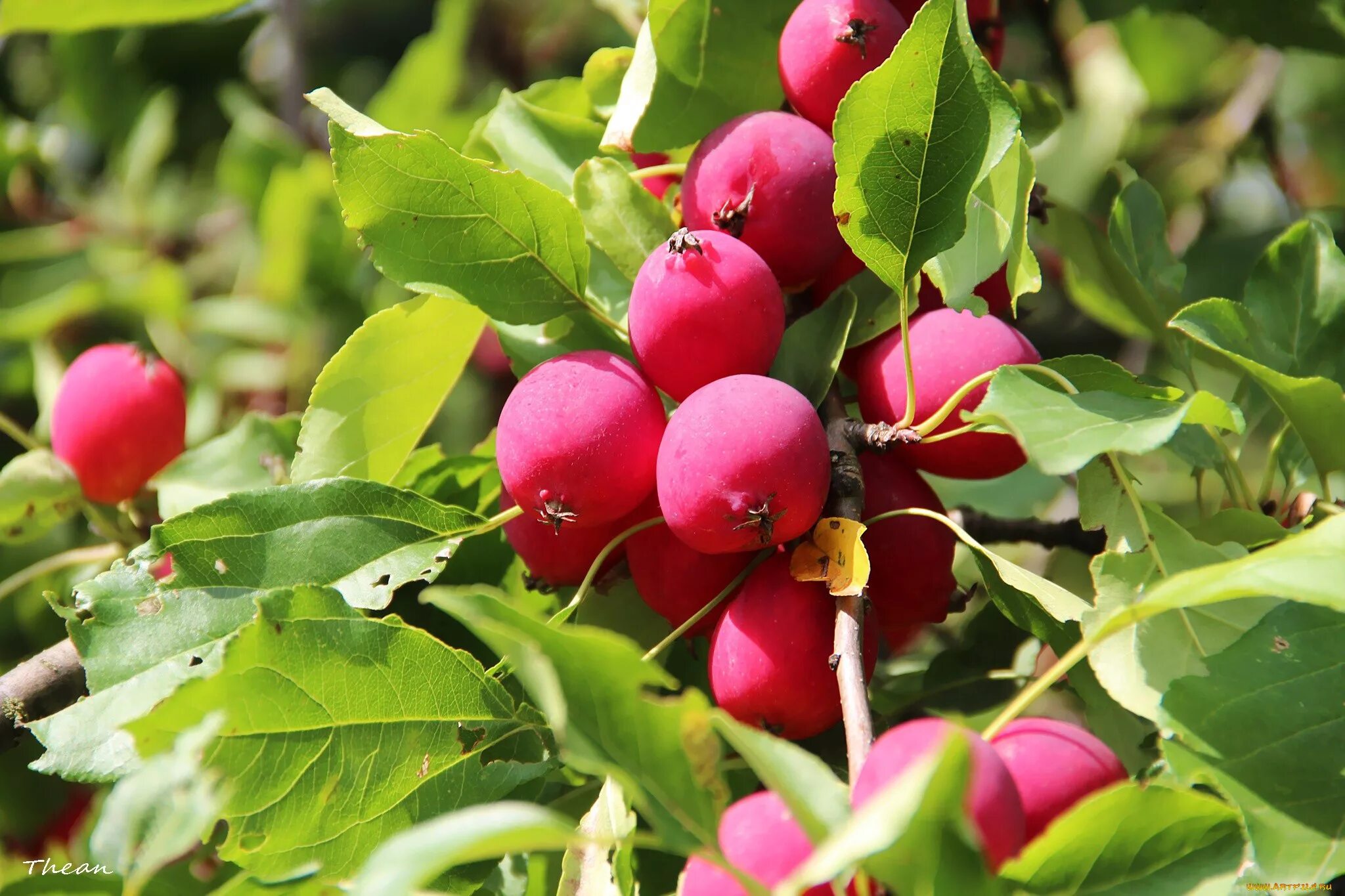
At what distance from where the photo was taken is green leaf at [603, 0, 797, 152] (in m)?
1.18

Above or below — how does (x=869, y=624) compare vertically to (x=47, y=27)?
below

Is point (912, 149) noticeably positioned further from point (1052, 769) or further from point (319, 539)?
point (319, 539)

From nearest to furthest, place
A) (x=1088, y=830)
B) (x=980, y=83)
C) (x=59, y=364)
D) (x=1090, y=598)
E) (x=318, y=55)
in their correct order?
1. (x=1088, y=830)
2. (x=980, y=83)
3. (x=1090, y=598)
4. (x=59, y=364)
5. (x=318, y=55)

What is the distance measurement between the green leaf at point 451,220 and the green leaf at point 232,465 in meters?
0.47

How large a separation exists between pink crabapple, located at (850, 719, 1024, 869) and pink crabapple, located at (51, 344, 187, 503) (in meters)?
1.14

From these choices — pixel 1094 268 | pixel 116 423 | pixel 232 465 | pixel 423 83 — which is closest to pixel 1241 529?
pixel 1094 268

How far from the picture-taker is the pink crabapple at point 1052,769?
0.78 metres

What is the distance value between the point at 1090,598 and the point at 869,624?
676 millimetres

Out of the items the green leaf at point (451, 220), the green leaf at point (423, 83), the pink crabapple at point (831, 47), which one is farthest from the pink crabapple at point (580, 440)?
the green leaf at point (423, 83)

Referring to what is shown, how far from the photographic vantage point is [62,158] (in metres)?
2.55

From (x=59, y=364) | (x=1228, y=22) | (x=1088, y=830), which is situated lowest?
(x=59, y=364)

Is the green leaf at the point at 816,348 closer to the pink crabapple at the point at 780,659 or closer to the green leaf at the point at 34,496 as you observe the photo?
the pink crabapple at the point at 780,659

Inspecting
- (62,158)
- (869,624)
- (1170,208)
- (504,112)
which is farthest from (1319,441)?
(62,158)

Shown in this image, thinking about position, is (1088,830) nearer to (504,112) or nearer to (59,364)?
(504,112)
